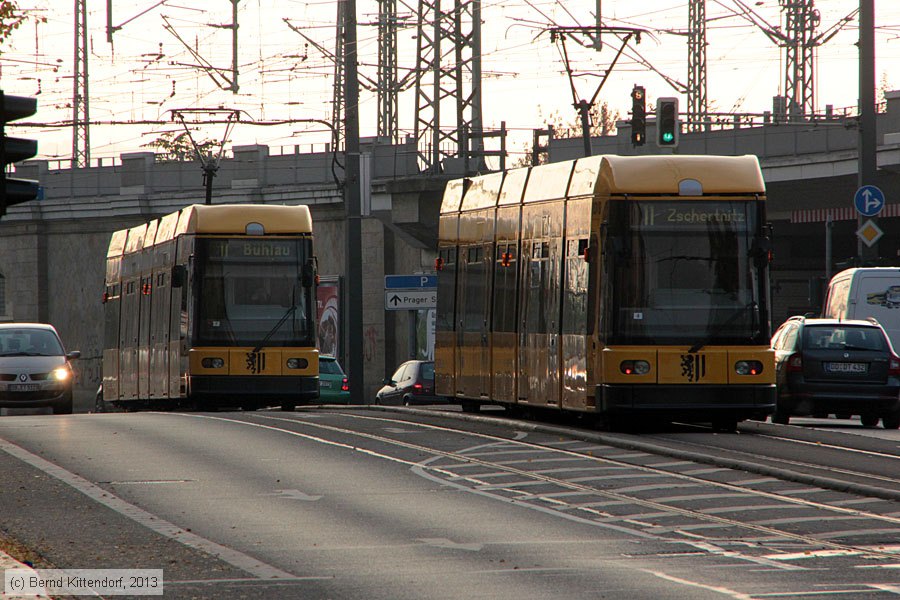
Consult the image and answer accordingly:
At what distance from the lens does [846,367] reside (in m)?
24.4

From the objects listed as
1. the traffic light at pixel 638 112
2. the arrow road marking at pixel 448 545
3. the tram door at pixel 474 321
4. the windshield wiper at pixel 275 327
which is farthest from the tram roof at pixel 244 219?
the arrow road marking at pixel 448 545

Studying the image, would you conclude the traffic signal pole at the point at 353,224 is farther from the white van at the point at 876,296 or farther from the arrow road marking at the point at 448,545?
the arrow road marking at the point at 448,545

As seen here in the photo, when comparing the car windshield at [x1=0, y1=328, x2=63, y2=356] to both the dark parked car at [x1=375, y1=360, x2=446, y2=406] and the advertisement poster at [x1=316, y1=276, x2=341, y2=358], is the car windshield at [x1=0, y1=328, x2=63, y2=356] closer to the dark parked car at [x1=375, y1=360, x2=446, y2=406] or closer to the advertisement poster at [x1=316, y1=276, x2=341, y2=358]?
the dark parked car at [x1=375, y1=360, x2=446, y2=406]

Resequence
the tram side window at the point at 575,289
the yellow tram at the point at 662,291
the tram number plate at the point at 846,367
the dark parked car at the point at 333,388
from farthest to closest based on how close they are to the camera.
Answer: the dark parked car at the point at 333,388 < the tram number plate at the point at 846,367 < the tram side window at the point at 575,289 < the yellow tram at the point at 662,291

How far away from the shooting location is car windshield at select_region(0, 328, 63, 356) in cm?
3353

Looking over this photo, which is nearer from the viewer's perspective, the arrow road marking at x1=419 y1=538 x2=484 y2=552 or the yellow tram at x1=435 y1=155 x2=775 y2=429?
the arrow road marking at x1=419 y1=538 x2=484 y2=552

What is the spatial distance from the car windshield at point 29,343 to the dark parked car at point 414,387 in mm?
7693

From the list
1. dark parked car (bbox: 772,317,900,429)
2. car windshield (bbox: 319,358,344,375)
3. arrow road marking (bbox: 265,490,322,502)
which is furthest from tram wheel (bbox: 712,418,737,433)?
car windshield (bbox: 319,358,344,375)

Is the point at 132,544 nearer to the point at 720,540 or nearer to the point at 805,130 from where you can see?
the point at 720,540

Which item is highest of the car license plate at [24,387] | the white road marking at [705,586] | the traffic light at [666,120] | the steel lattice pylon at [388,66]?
the steel lattice pylon at [388,66]

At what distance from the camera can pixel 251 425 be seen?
2286 cm

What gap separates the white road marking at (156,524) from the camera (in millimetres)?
10359

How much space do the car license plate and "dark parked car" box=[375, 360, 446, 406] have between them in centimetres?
829

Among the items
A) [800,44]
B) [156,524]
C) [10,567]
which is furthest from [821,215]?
[10,567]
